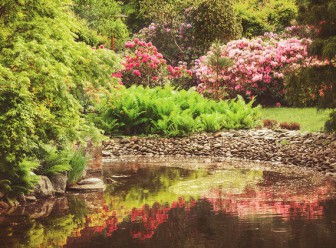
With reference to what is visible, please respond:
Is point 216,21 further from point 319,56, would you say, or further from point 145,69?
point 319,56

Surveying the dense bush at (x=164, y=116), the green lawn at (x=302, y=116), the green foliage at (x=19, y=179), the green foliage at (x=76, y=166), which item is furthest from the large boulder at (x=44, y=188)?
the green lawn at (x=302, y=116)

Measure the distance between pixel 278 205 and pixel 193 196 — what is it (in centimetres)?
146

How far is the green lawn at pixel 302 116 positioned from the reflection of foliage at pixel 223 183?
3942mm

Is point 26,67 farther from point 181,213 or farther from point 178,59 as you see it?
point 178,59

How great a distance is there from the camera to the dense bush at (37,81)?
28.3ft

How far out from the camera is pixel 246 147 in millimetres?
14648

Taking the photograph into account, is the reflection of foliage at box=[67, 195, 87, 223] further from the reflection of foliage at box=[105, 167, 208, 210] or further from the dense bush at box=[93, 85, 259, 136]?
the dense bush at box=[93, 85, 259, 136]

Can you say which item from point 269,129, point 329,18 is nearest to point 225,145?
point 269,129

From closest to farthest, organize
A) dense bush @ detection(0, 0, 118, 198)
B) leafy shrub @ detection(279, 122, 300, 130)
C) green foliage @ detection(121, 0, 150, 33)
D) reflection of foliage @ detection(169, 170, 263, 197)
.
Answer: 1. dense bush @ detection(0, 0, 118, 198)
2. reflection of foliage @ detection(169, 170, 263, 197)
3. leafy shrub @ detection(279, 122, 300, 130)
4. green foliage @ detection(121, 0, 150, 33)

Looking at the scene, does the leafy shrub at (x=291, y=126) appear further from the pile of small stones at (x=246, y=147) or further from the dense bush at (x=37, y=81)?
the dense bush at (x=37, y=81)

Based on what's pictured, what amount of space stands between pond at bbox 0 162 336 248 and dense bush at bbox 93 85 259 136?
412 centimetres

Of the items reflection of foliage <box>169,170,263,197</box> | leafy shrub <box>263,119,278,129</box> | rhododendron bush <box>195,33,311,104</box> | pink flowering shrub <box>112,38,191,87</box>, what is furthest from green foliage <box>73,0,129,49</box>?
reflection of foliage <box>169,170,263,197</box>

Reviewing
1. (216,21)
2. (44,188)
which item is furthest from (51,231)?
(216,21)

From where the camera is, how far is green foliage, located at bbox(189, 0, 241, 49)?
2522cm
